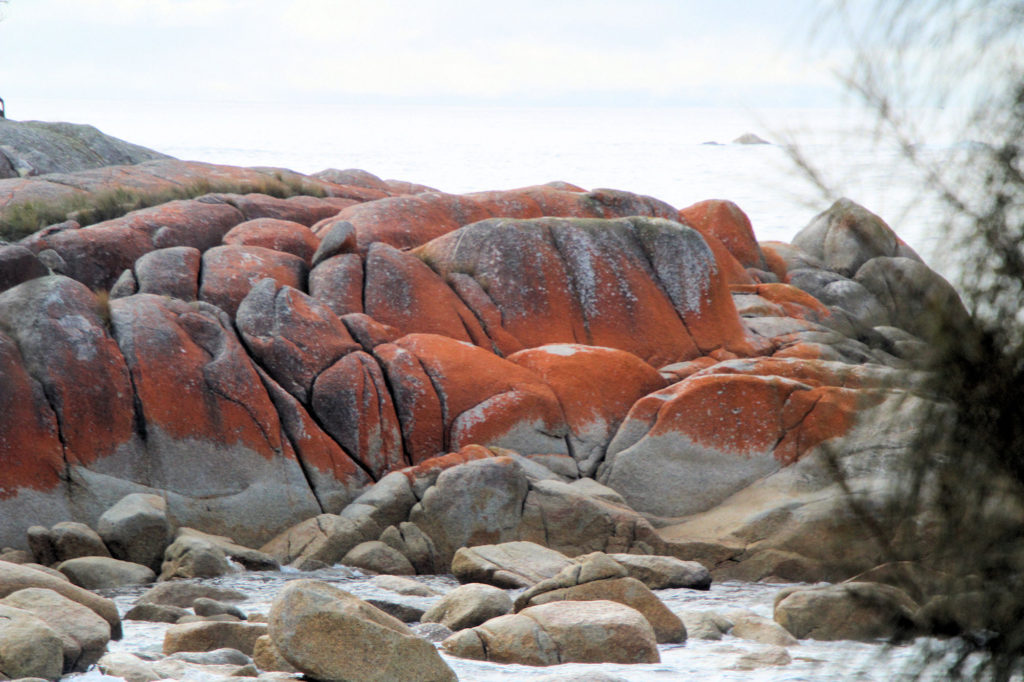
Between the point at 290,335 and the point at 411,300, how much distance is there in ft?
9.46

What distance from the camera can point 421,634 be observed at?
9039 mm

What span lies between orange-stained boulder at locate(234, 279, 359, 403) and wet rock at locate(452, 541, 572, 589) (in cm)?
390

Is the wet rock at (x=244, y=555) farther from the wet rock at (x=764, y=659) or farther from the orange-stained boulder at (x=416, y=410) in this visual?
the wet rock at (x=764, y=659)

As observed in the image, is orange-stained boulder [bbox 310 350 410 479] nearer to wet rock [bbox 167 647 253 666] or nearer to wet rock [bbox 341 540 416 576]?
wet rock [bbox 341 540 416 576]

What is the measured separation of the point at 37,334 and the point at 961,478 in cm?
1229

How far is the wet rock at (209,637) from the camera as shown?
820 cm

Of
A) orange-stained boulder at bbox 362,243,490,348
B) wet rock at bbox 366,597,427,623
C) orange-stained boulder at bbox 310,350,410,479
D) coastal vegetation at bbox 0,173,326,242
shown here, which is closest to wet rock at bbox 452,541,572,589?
Result: wet rock at bbox 366,597,427,623

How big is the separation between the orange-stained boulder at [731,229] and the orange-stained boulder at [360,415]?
11.7 m

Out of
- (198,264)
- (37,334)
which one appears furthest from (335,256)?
(37,334)

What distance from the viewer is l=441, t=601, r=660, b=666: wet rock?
8.42 metres

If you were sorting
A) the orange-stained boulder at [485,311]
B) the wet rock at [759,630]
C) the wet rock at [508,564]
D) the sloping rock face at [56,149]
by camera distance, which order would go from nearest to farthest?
1. the wet rock at [759,630]
2. the wet rock at [508,564]
3. the orange-stained boulder at [485,311]
4. the sloping rock face at [56,149]

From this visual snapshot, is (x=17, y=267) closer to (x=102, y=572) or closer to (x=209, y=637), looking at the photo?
(x=102, y=572)

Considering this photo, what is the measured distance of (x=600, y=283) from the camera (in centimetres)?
1791

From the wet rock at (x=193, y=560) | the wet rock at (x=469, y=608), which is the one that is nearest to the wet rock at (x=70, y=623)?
the wet rock at (x=193, y=560)
